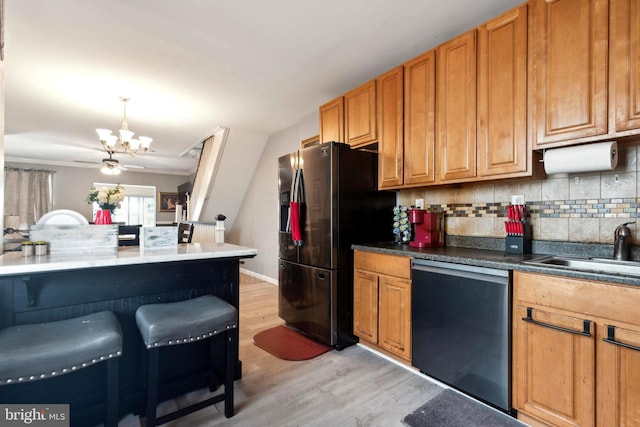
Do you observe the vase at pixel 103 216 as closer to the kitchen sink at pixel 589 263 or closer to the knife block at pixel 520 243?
the kitchen sink at pixel 589 263

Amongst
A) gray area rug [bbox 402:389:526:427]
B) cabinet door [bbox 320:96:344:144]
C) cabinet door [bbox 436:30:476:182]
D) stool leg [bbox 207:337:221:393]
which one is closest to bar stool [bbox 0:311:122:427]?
stool leg [bbox 207:337:221:393]

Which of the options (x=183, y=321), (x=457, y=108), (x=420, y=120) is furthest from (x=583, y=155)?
(x=183, y=321)

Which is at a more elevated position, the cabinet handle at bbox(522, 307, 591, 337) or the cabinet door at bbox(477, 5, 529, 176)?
the cabinet door at bbox(477, 5, 529, 176)

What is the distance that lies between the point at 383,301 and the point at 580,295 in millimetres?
1271

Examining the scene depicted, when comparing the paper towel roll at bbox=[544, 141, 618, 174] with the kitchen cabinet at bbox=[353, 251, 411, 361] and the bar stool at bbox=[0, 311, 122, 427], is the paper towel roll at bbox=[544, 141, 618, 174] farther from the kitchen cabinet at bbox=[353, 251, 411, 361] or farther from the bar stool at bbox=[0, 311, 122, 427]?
the bar stool at bbox=[0, 311, 122, 427]

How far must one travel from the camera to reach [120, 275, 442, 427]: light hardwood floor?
1.73m

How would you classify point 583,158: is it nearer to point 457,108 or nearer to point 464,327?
point 457,108

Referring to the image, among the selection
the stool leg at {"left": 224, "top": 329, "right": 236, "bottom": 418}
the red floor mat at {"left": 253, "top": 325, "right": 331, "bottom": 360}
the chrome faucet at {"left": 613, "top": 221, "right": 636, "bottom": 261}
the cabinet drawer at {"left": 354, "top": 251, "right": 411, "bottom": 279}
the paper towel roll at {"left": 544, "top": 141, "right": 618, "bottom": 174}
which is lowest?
the red floor mat at {"left": 253, "top": 325, "right": 331, "bottom": 360}

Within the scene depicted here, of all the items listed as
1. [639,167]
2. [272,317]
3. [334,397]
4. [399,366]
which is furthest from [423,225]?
[272,317]

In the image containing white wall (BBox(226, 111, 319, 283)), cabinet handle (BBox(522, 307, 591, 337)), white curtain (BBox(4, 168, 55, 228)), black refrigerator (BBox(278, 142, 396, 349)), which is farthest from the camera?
white curtain (BBox(4, 168, 55, 228))

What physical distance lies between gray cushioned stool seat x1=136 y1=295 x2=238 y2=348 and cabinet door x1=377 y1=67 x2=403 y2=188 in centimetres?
174

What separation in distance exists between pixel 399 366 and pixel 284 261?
147 cm

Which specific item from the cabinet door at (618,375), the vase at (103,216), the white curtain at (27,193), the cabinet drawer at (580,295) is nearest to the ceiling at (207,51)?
the vase at (103,216)

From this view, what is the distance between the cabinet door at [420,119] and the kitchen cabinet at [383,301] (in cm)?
73
